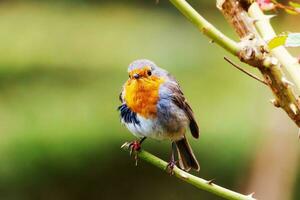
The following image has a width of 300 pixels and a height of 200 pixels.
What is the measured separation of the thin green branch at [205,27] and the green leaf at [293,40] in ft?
0.34

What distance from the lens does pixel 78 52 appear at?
832 centimetres

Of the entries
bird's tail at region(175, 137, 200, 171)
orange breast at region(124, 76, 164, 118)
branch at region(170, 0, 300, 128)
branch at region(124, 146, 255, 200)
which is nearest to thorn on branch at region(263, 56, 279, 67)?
branch at region(170, 0, 300, 128)

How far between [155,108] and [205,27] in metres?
1.20

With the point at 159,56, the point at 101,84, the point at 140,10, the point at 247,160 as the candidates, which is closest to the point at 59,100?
the point at 101,84

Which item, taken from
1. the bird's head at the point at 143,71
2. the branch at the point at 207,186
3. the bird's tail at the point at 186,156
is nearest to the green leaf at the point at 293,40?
the branch at the point at 207,186

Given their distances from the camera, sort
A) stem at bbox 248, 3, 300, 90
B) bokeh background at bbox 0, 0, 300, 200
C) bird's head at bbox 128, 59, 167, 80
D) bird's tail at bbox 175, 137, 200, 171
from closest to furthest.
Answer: stem at bbox 248, 3, 300, 90 → bird's head at bbox 128, 59, 167, 80 → bird's tail at bbox 175, 137, 200, 171 → bokeh background at bbox 0, 0, 300, 200

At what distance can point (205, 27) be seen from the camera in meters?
0.76

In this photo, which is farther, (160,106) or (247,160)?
(247,160)

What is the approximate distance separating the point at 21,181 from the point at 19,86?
53.1 inches

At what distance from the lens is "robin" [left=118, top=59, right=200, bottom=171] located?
1795mm

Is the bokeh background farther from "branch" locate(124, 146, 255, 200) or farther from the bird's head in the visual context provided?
"branch" locate(124, 146, 255, 200)

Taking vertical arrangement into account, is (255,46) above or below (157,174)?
below

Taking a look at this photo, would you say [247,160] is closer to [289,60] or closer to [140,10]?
[140,10]

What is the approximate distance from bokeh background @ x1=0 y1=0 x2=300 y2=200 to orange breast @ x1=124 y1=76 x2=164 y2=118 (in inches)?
66.8
